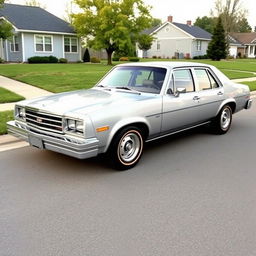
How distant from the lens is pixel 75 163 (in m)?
5.04

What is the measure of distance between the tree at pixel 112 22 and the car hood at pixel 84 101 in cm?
2230

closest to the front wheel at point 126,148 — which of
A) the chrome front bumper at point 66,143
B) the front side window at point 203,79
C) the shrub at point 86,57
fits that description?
the chrome front bumper at point 66,143

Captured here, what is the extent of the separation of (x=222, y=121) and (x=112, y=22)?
22.5m

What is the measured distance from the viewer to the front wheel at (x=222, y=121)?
6867mm

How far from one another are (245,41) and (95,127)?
235 feet

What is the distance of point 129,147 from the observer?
4.90m

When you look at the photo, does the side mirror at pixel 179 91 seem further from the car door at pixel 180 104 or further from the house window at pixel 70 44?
the house window at pixel 70 44

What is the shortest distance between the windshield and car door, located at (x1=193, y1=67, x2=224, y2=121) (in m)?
1.00

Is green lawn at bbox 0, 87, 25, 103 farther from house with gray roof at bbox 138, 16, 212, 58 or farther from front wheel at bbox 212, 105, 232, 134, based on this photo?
house with gray roof at bbox 138, 16, 212, 58

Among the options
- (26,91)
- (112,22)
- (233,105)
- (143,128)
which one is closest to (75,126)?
(143,128)

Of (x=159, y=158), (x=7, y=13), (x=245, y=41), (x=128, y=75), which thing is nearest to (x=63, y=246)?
(x=159, y=158)

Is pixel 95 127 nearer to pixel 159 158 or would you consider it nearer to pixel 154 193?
pixel 154 193

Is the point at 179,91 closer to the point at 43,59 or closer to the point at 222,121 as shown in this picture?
the point at 222,121

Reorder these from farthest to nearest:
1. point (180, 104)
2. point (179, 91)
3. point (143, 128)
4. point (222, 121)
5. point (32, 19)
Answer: point (32, 19) → point (222, 121) → point (180, 104) → point (179, 91) → point (143, 128)
